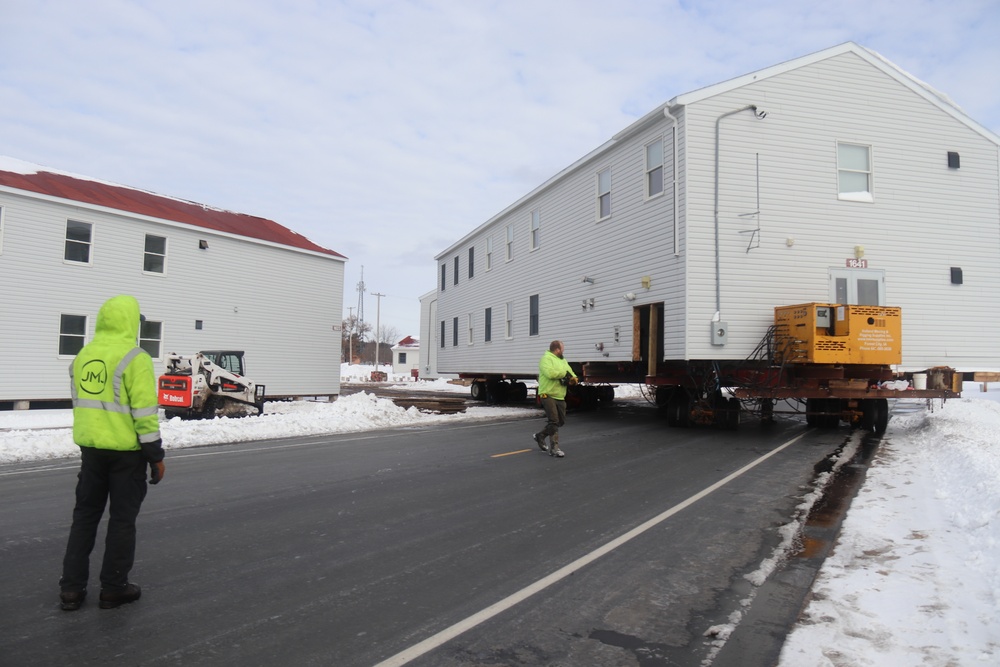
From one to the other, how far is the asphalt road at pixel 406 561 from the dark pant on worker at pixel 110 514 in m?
0.22

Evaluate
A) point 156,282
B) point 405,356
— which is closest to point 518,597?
point 156,282

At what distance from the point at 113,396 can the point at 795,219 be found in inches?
560

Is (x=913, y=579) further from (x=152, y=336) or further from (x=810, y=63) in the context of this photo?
(x=152, y=336)


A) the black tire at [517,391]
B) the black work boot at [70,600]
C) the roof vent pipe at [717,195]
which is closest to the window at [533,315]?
the black tire at [517,391]

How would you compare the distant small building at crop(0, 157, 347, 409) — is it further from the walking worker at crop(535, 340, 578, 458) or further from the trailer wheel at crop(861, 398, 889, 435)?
the trailer wheel at crop(861, 398, 889, 435)

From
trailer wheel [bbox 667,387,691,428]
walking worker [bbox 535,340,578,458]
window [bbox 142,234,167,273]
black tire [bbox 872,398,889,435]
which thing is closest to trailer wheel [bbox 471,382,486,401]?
window [bbox 142,234,167,273]

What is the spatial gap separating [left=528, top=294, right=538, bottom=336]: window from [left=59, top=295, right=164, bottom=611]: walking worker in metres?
18.2

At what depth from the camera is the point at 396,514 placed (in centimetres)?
671

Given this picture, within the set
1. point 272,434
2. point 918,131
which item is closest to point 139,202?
point 272,434

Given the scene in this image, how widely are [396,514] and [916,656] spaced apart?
4446 millimetres

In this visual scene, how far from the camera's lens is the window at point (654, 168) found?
15.7 meters

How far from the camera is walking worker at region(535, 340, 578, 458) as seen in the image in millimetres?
10817

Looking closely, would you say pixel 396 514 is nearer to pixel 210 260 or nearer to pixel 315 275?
pixel 210 260

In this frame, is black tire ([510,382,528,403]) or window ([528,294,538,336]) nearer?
window ([528,294,538,336])
